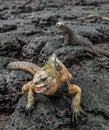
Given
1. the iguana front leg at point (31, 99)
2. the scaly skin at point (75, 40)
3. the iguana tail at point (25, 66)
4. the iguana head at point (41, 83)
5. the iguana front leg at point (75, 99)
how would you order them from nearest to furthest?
the iguana head at point (41, 83)
the iguana front leg at point (75, 99)
the iguana front leg at point (31, 99)
the iguana tail at point (25, 66)
the scaly skin at point (75, 40)

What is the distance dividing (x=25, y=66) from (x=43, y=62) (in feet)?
4.08

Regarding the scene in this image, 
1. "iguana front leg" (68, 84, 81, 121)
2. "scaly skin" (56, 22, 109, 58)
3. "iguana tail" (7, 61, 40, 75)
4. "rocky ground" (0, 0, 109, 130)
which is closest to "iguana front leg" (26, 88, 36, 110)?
"rocky ground" (0, 0, 109, 130)

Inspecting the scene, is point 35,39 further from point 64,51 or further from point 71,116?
point 71,116

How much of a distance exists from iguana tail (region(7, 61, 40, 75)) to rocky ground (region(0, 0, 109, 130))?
126 millimetres

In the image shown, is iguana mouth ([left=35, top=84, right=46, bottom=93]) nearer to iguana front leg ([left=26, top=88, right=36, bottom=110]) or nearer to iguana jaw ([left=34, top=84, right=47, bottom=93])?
iguana jaw ([left=34, top=84, right=47, bottom=93])

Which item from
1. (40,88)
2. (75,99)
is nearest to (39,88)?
(40,88)

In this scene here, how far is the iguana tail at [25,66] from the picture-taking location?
30.0ft

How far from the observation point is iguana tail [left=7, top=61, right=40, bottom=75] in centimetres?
913

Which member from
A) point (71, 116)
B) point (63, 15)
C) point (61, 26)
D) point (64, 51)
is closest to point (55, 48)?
point (64, 51)

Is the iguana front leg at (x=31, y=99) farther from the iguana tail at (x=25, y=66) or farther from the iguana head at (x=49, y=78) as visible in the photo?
the iguana tail at (x=25, y=66)

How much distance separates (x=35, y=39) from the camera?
11906mm

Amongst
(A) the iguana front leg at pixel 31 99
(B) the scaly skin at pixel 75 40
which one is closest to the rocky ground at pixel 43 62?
(A) the iguana front leg at pixel 31 99

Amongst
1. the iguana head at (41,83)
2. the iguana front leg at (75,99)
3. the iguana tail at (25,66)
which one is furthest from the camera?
the iguana tail at (25,66)

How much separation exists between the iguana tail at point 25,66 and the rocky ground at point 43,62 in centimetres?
13
